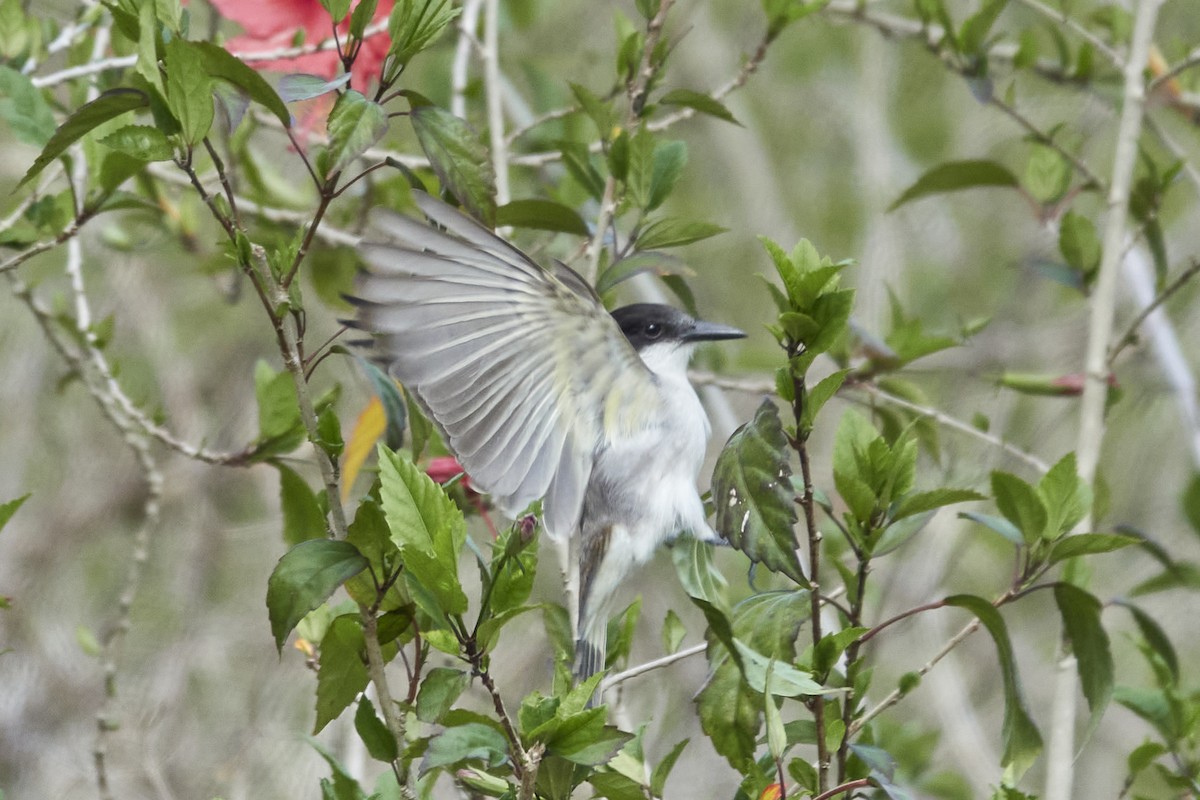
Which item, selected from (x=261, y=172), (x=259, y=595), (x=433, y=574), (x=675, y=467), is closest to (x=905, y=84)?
(x=259, y=595)

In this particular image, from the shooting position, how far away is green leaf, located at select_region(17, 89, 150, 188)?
1506 mm

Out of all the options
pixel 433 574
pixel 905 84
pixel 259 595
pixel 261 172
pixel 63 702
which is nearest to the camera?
pixel 433 574

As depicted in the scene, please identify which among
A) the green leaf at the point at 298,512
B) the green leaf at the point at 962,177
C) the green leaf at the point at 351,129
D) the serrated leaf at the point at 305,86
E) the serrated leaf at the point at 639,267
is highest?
the serrated leaf at the point at 305,86

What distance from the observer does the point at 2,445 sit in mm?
4734

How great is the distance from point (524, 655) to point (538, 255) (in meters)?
1.62

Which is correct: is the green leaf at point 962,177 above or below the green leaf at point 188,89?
below

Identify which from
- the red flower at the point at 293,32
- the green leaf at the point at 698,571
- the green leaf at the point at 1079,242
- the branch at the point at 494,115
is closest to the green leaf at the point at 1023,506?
the green leaf at the point at 698,571

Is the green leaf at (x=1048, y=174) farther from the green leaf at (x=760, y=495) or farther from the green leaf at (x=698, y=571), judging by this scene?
the green leaf at (x=760, y=495)

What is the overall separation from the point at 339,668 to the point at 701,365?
1708 mm

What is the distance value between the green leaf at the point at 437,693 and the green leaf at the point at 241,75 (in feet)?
2.11

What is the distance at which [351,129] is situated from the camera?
1504 mm

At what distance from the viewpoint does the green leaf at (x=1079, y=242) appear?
264cm

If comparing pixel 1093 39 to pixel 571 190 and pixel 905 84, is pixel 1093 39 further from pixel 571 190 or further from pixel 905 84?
pixel 905 84

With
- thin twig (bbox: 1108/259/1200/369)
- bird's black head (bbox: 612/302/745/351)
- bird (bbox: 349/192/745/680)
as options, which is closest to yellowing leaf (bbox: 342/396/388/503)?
bird (bbox: 349/192/745/680)
